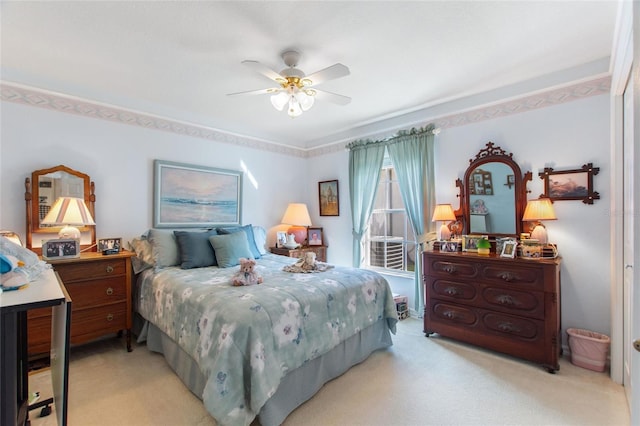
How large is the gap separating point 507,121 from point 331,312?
2.55 meters

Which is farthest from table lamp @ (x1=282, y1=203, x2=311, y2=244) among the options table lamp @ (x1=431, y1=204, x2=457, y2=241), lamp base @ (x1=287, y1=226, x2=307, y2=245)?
table lamp @ (x1=431, y1=204, x2=457, y2=241)

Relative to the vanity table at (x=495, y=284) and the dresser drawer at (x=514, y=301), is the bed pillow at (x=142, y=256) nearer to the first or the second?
the vanity table at (x=495, y=284)

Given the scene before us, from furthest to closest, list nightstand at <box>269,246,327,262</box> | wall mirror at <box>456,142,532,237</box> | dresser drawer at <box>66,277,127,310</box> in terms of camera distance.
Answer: nightstand at <box>269,246,327,262</box> → wall mirror at <box>456,142,532,237</box> → dresser drawer at <box>66,277,127,310</box>

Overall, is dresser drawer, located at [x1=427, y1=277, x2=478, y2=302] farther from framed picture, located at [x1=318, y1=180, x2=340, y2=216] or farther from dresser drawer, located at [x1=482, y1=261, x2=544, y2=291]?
framed picture, located at [x1=318, y1=180, x2=340, y2=216]

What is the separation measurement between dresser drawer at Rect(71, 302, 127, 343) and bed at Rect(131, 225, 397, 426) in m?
0.17

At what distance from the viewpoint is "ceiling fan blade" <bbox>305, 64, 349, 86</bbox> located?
2.00 meters

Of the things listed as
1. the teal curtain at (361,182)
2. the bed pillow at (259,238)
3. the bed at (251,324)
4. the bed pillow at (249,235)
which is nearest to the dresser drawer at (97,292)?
the bed at (251,324)

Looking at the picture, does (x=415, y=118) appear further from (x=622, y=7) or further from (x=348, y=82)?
(x=622, y=7)

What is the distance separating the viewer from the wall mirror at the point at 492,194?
2842 mm

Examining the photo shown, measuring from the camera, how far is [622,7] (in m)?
1.75

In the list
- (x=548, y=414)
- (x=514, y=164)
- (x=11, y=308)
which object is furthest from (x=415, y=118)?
(x=11, y=308)

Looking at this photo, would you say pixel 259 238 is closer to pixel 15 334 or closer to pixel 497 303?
pixel 497 303

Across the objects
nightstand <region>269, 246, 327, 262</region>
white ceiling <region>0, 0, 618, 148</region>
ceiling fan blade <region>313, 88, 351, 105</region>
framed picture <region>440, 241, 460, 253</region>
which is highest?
white ceiling <region>0, 0, 618, 148</region>

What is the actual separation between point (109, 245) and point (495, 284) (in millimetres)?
3581
